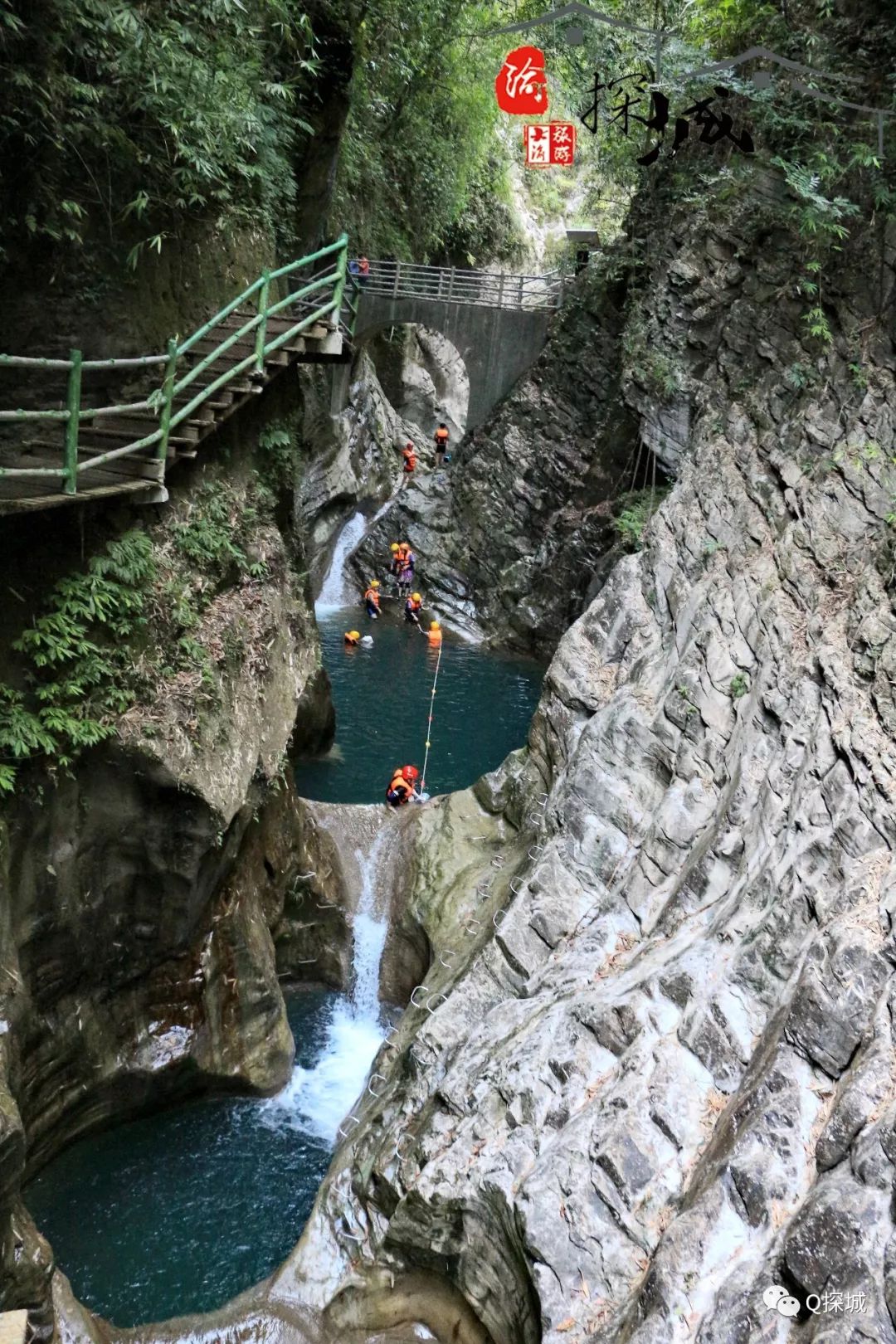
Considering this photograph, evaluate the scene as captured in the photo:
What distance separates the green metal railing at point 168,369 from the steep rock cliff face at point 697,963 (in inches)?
227

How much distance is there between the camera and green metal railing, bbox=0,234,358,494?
6.88m

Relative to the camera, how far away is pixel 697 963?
24.8 ft

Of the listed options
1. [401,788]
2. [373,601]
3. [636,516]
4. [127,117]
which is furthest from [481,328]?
[127,117]

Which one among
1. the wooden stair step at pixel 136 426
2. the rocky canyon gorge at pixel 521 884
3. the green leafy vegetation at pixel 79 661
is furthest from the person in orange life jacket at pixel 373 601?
the green leafy vegetation at pixel 79 661

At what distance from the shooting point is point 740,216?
1556 cm

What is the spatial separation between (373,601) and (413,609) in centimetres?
138

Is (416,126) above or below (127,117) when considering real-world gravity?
above

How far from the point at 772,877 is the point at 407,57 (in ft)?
61.1

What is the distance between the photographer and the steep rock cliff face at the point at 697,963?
5.84m

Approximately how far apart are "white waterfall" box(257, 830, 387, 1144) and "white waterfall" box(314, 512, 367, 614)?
13633 mm

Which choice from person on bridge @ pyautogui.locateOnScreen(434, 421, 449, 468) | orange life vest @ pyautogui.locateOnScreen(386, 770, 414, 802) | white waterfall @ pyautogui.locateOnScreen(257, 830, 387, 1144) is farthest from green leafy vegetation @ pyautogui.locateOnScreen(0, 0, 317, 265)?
person on bridge @ pyautogui.locateOnScreen(434, 421, 449, 468)

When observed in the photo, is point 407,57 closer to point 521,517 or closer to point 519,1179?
point 521,517

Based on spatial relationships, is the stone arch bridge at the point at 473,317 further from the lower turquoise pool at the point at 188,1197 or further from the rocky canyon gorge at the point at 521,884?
the lower turquoise pool at the point at 188,1197

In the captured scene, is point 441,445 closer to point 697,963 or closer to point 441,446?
point 441,446
